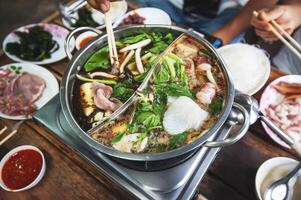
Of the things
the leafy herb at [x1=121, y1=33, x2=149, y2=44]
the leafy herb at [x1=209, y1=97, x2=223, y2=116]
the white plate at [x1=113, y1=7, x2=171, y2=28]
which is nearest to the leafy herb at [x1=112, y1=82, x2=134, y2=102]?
the leafy herb at [x1=121, y1=33, x2=149, y2=44]

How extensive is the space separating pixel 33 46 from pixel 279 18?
6.91 ft

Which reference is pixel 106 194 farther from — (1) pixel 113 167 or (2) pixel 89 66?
(2) pixel 89 66

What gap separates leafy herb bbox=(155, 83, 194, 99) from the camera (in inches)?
67.6

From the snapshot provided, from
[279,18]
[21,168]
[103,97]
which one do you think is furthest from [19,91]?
[279,18]

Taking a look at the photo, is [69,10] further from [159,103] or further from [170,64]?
[159,103]

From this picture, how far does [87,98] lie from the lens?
70.5 inches

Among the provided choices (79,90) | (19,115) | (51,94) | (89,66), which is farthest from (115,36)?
(19,115)

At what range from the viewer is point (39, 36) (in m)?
2.76

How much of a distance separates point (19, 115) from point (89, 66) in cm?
72

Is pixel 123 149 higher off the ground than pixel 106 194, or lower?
higher

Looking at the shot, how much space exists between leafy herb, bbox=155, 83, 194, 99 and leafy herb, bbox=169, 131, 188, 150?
0.83ft

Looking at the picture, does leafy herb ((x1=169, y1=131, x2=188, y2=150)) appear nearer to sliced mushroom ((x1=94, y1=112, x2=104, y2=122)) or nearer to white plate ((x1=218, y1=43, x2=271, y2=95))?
sliced mushroom ((x1=94, y1=112, x2=104, y2=122))

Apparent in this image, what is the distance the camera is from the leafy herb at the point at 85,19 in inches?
112

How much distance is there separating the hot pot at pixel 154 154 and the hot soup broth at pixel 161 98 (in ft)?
0.19
